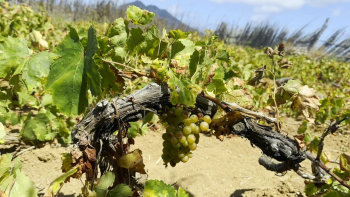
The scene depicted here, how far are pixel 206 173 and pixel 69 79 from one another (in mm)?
1989

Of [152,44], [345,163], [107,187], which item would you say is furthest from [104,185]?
[345,163]

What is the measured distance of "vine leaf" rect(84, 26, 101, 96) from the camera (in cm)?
105

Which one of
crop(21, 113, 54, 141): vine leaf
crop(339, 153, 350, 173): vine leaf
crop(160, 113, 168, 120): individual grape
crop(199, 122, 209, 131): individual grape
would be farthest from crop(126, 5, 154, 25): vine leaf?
crop(21, 113, 54, 141): vine leaf

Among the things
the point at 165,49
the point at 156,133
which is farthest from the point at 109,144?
the point at 156,133

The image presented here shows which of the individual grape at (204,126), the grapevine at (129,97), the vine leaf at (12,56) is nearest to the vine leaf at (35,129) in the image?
the grapevine at (129,97)

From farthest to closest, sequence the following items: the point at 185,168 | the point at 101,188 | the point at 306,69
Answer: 1. the point at 306,69
2. the point at 185,168
3. the point at 101,188

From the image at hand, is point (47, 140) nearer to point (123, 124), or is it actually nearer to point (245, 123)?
point (123, 124)

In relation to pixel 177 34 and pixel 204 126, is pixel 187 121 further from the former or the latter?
pixel 177 34

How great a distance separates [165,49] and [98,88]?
49 cm

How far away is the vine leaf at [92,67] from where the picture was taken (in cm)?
105

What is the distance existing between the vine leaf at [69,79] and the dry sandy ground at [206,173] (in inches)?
54.7

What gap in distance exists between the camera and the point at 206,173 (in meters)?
2.71

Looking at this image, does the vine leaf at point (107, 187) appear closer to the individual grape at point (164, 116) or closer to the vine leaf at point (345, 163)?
the individual grape at point (164, 116)

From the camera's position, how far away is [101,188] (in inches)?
45.8
